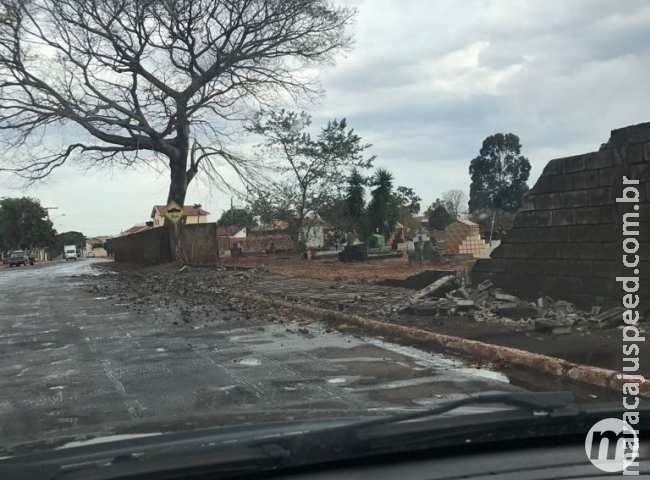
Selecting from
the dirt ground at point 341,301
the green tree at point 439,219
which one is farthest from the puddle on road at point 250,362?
the green tree at point 439,219

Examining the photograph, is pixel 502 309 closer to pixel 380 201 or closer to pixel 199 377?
pixel 199 377

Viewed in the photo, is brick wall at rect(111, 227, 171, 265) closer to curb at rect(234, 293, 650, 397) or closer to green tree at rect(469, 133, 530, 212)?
curb at rect(234, 293, 650, 397)

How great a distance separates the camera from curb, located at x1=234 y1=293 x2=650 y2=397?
21.8ft

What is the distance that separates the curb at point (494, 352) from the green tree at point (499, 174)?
207ft

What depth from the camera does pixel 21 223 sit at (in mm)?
103188

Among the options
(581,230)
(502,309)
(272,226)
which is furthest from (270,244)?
(581,230)

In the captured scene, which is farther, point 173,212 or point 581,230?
point 173,212

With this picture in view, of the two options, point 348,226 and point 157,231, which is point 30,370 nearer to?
point 157,231

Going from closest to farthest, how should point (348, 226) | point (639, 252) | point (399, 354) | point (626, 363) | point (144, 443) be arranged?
point (144, 443) → point (626, 363) → point (399, 354) → point (639, 252) → point (348, 226)

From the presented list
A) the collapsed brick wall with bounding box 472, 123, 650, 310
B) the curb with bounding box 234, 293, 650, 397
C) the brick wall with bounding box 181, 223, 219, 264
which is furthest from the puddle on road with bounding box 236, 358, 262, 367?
the brick wall with bounding box 181, 223, 219, 264

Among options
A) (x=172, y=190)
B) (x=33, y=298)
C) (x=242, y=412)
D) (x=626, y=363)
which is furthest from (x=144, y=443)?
(x=172, y=190)

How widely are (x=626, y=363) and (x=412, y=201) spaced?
8133 cm

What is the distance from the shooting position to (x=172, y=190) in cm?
3534

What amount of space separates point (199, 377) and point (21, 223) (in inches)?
4130
